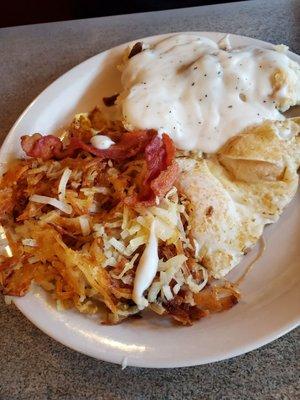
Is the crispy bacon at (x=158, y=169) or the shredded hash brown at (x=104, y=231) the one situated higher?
the crispy bacon at (x=158, y=169)

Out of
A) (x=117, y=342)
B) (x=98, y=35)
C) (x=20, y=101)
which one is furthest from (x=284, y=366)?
(x=98, y=35)

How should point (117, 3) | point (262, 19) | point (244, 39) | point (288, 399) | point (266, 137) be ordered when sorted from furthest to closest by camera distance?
point (117, 3) < point (262, 19) < point (244, 39) < point (266, 137) < point (288, 399)

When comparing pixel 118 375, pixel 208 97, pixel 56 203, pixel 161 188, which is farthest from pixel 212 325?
pixel 208 97

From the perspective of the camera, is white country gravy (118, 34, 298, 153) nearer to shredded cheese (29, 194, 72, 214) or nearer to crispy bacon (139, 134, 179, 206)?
crispy bacon (139, 134, 179, 206)

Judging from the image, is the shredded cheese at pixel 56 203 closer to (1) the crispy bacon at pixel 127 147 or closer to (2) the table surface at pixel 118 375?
(1) the crispy bacon at pixel 127 147

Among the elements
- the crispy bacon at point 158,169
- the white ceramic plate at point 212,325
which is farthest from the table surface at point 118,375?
the crispy bacon at point 158,169

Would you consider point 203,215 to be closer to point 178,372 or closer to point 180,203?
point 180,203

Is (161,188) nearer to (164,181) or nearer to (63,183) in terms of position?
(164,181)

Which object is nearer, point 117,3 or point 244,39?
point 244,39
